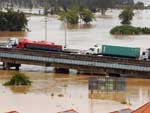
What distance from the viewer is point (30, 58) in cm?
3325

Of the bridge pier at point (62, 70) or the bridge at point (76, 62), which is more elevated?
the bridge at point (76, 62)

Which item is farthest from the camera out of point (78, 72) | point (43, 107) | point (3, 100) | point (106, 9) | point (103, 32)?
point (106, 9)

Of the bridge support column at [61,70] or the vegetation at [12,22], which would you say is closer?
the bridge support column at [61,70]

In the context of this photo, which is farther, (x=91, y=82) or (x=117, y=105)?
(x=91, y=82)

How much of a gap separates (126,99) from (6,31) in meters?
37.7

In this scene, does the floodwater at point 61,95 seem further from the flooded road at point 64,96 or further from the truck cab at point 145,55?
the truck cab at point 145,55

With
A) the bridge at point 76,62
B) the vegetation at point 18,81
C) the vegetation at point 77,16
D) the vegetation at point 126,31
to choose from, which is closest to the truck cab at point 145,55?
the bridge at point 76,62

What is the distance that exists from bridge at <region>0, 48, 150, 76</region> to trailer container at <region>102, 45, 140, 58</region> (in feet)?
4.67

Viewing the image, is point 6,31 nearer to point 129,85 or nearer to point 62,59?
point 62,59

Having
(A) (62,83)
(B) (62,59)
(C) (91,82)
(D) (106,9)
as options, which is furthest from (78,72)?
(D) (106,9)

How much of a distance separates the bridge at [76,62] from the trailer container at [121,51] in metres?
1.42

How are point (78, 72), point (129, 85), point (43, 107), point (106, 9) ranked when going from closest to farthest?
point (43, 107) → point (129, 85) → point (78, 72) → point (106, 9)

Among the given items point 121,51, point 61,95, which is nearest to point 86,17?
point 121,51

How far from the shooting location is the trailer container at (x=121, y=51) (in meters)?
32.5
